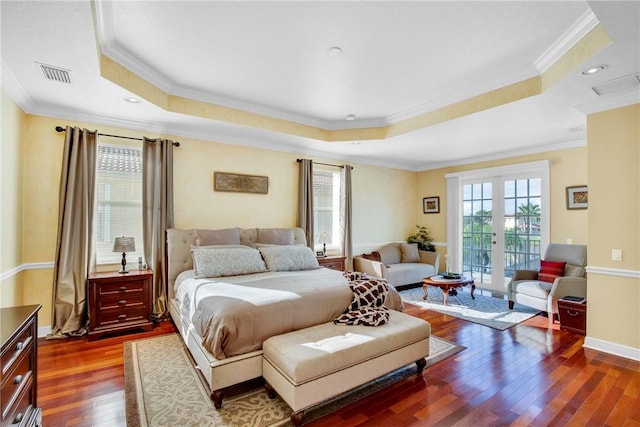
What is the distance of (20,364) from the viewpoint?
1.51 m

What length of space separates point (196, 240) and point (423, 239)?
4786 mm

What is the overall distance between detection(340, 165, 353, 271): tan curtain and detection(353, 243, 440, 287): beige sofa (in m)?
0.18

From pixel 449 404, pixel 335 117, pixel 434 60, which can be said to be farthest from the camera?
Result: pixel 335 117

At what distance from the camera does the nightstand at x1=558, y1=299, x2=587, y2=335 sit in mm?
3441

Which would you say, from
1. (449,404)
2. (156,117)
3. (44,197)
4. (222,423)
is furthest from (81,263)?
(449,404)

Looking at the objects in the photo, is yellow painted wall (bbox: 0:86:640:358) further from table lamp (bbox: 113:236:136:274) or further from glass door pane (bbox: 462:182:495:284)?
glass door pane (bbox: 462:182:495:284)

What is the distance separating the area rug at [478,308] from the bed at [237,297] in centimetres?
163

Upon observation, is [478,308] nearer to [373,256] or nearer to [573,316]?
[573,316]

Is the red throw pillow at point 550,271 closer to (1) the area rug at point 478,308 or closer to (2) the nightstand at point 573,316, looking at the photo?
(1) the area rug at point 478,308

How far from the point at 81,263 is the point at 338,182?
3995mm

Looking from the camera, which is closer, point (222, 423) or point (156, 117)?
point (222, 423)

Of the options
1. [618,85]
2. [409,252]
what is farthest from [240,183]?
[618,85]

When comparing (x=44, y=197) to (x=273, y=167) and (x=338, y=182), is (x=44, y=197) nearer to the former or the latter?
(x=273, y=167)

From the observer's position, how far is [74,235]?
343 cm
